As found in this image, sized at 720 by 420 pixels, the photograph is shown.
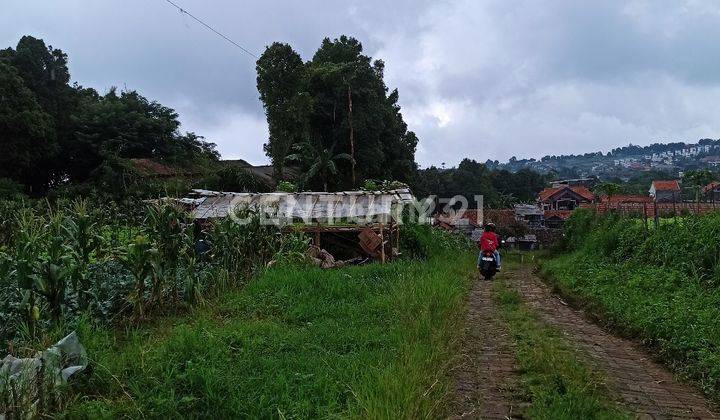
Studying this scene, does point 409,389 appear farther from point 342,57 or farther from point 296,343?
point 342,57

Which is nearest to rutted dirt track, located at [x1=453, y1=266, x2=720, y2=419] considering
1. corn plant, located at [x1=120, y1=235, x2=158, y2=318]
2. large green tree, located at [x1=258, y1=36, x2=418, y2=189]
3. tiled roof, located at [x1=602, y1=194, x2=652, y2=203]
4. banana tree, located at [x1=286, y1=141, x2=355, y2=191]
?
corn plant, located at [x1=120, y1=235, x2=158, y2=318]

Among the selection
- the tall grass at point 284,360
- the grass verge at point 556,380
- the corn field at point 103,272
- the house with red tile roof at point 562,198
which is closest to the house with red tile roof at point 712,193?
the grass verge at point 556,380

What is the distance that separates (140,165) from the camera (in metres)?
27.4

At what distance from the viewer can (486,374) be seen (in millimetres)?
4516

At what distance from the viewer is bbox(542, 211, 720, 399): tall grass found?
490 cm

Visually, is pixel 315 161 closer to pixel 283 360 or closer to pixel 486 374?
pixel 283 360

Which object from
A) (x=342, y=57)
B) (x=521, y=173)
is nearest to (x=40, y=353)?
(x=342, y=57)

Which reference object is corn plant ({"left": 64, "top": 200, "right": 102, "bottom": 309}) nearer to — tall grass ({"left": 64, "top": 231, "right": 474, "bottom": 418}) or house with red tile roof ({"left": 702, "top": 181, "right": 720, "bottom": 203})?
tall grass ({"left": 64, "top": 231, "right": 474, "bottom": 418})

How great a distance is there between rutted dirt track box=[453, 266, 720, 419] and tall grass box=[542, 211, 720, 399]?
23cm

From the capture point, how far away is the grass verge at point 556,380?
3.54 meters

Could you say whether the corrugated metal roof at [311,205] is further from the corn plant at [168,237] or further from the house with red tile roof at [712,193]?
the house with red tile roof at [712,193]

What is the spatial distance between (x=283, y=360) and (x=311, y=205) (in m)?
10.8

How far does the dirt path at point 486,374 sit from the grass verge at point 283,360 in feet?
0.59

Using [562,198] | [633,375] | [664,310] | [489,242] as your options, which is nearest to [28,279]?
[633,375]
